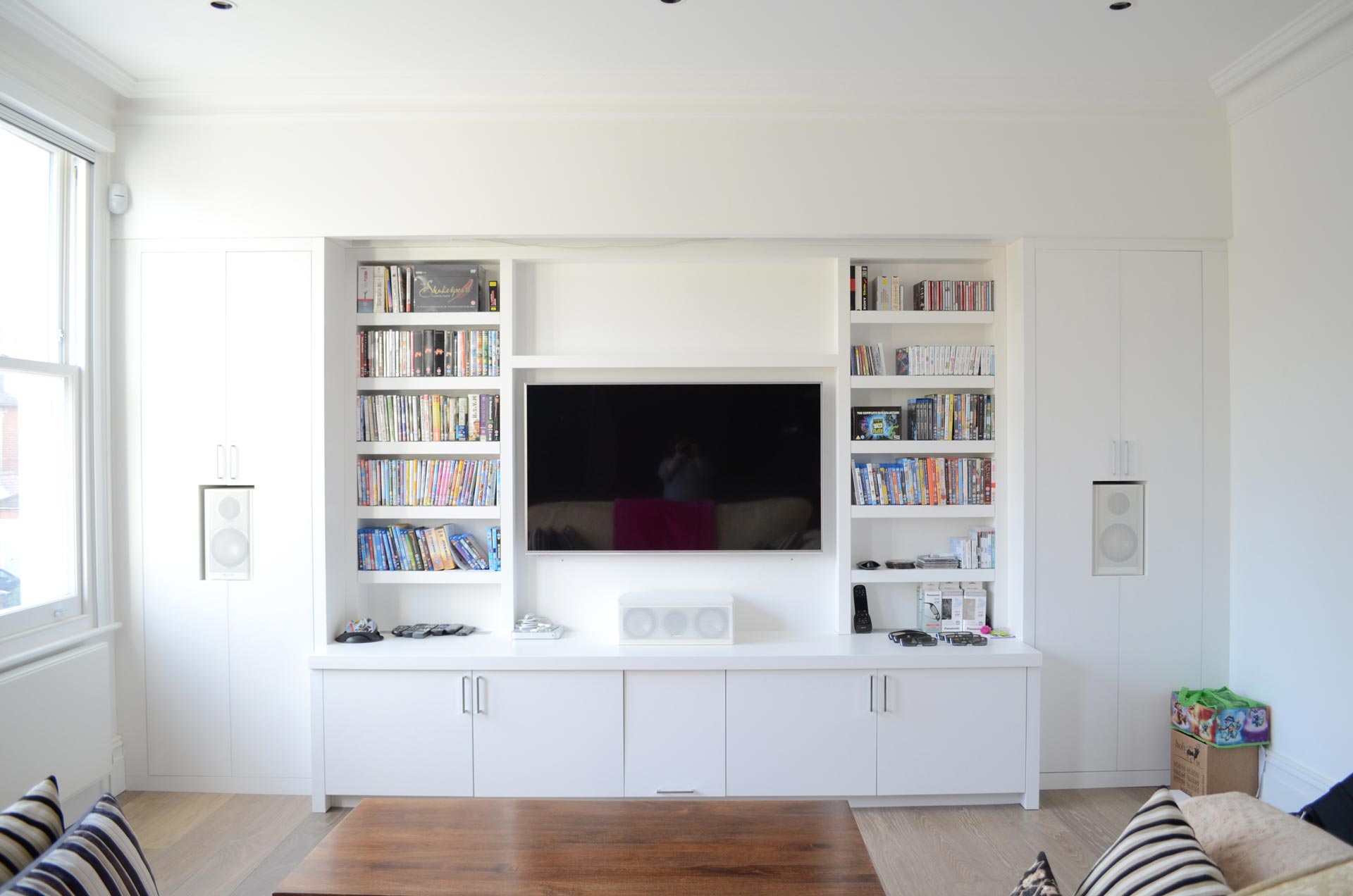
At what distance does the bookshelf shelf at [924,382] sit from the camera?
3492 millimetres

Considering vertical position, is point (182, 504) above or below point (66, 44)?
below

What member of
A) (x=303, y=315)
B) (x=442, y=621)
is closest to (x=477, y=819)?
(x=442, y=621)

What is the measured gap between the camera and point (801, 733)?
3166 mm

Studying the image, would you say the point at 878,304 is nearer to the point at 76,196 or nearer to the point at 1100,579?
the point at 1100,579

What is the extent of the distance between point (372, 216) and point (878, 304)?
226cm

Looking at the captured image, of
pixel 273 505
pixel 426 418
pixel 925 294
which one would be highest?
pixel 925 294

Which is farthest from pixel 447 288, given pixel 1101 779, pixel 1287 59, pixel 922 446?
pixel 1101 779

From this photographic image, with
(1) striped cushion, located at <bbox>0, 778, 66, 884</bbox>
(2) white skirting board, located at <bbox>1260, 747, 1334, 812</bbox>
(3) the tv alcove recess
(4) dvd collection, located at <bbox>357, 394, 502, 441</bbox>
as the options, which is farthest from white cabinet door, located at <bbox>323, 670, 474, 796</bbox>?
(2) white skirting board, located at <bbox>1260, 747, 1334, 812</bbox>

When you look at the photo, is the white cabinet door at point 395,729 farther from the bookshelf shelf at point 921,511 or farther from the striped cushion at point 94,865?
the bookshelf shelf at point 921,511

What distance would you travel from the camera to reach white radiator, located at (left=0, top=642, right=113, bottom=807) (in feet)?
8.86

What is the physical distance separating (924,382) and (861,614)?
1083 mm

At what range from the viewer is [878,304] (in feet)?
11.8

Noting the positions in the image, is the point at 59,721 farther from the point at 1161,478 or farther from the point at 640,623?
the point at 1161,478

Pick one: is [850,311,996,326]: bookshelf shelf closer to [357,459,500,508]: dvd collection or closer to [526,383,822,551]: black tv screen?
[526,383,822,551]: black tv screen
